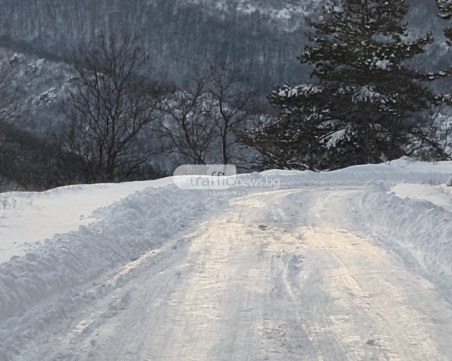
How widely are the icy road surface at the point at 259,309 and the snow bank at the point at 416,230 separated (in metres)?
0.26

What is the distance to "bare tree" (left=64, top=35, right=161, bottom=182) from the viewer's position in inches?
1275

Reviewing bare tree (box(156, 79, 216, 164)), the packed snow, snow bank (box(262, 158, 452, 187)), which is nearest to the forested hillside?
bare tree (box(156, 79, 216, 164))

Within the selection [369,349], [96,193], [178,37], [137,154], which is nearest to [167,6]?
[178,37]

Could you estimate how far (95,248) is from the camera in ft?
23.3

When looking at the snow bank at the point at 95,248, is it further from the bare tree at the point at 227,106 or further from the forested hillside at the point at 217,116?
the bare tree at the point at 227,106

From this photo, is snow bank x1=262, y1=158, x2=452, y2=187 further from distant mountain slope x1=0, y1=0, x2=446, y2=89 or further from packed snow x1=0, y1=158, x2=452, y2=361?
distant mountain slope x1=0, y1=0, x2=446, y2=89

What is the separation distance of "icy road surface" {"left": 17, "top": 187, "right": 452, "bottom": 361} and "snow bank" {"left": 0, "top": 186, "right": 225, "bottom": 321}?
1.09ft

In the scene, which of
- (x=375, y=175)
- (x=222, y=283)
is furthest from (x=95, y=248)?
(x=375, y=175)

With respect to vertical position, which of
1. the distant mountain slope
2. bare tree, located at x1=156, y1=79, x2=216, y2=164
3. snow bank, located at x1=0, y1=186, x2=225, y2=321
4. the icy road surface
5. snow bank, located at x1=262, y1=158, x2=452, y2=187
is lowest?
the icy road surface

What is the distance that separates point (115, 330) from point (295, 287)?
2.13 m

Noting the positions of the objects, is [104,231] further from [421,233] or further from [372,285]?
[421,233]

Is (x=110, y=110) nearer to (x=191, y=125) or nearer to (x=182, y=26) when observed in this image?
(x=191, y=125)

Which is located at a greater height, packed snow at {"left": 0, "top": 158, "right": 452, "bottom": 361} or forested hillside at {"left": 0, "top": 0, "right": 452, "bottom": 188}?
forested hillside at {"left": 0, "top": 0, "right": 452, "bottom": 188}

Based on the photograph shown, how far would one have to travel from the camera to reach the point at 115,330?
4.67 meters
